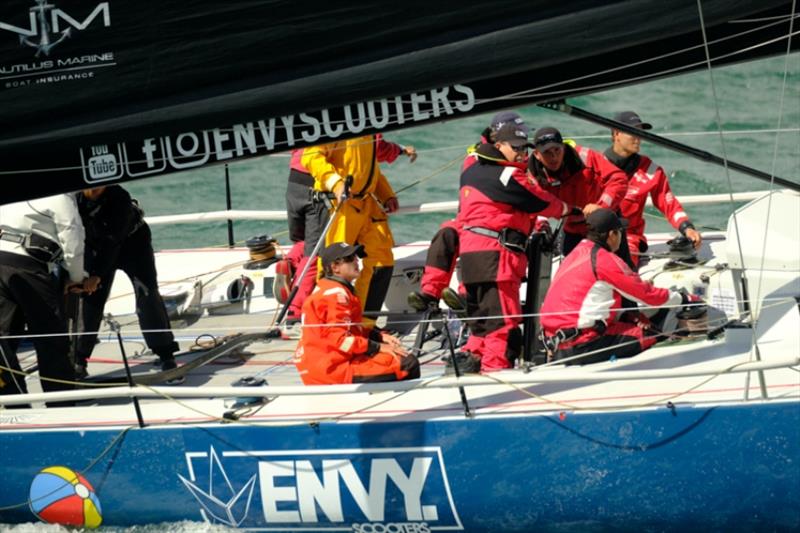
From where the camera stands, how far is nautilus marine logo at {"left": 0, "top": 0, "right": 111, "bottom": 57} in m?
4.20

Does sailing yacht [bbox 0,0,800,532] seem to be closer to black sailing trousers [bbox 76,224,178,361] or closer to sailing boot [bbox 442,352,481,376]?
sailing boot [bbox 442,352,481,376]

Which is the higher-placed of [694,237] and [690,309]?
[694,237]

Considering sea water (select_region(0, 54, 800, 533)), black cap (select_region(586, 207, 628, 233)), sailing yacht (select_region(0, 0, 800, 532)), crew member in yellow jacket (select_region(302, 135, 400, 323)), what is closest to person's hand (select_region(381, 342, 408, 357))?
sailing yacht (select_region(0, 0, 800, 532))

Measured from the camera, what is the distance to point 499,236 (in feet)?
18.1

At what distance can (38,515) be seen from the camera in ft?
17.1

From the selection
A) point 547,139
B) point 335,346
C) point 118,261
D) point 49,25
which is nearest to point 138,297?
point 118,261

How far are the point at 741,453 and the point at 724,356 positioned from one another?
0.62m

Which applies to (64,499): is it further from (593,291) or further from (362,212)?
(593,291)

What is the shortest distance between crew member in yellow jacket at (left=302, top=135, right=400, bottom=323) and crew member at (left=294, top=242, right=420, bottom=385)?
98 centimetres

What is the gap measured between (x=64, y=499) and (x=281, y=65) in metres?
2.05

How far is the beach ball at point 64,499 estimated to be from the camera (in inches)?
202

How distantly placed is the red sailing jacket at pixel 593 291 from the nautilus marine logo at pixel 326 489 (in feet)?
2.69

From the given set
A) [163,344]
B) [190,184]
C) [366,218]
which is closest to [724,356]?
[366,218]

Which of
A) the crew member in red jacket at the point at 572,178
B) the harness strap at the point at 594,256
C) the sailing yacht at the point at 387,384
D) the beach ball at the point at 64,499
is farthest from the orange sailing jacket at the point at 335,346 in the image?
the crew member in red jacket at the point at 572,178
